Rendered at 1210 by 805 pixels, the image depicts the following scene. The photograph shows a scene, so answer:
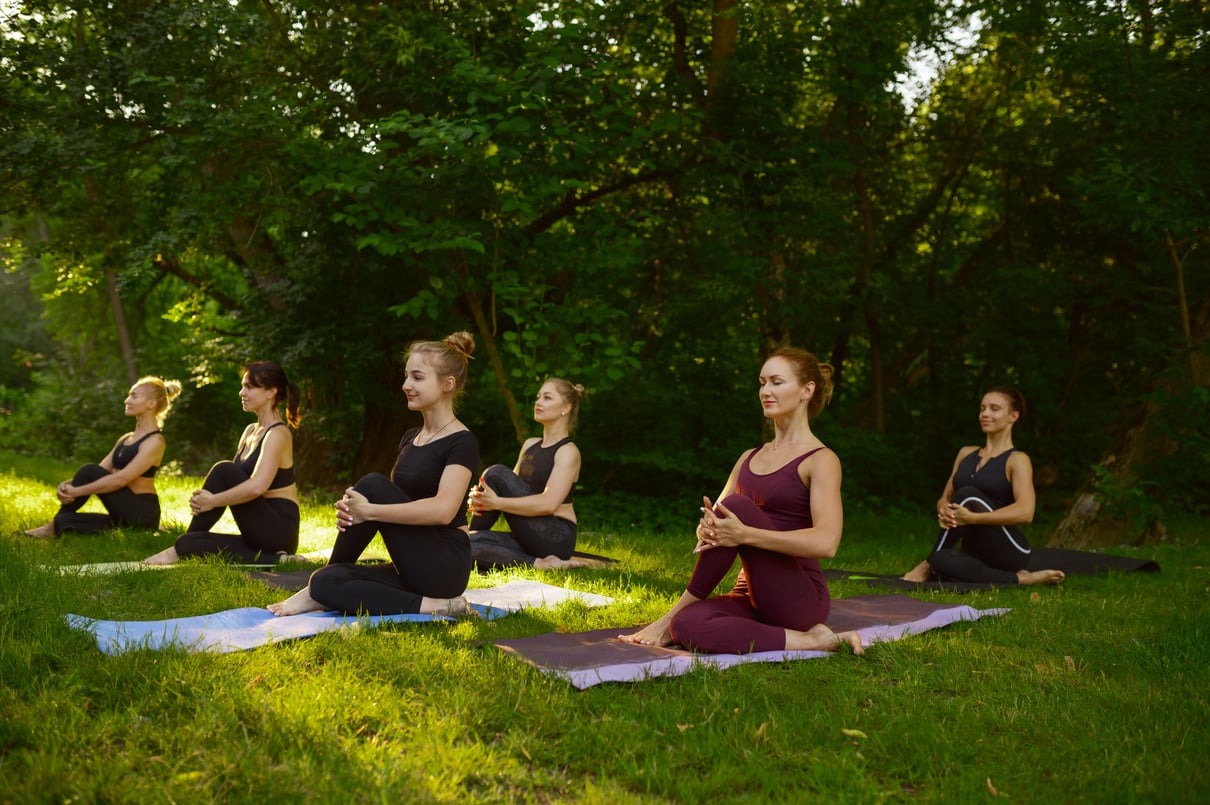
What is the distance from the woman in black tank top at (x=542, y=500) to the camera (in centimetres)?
716

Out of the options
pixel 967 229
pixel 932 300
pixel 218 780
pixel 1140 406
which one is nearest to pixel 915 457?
pixel 932 300

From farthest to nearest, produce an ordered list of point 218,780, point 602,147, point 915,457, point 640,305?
point 915,457 → point 640,305 → point 602,147 → point 218,780

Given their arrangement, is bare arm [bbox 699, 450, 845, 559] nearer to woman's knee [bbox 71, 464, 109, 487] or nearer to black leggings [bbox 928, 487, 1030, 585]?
black leggings [bbox 928, 487, 1030, 585]

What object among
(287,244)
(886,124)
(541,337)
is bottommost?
(541,337)

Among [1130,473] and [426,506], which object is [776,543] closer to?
[426,506]

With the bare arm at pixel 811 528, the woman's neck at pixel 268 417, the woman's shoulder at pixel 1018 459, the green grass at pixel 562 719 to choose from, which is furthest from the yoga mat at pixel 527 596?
the woman's shoulder at pixel 1018 459

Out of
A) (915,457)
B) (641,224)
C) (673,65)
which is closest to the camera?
(673,65)

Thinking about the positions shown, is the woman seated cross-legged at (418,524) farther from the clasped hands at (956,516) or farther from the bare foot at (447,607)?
the clasped hands at (956,516)

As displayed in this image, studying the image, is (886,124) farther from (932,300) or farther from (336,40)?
(336,40)

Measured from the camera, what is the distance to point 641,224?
1322 cm

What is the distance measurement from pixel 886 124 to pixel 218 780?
1305 centimetres

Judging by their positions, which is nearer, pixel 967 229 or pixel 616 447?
pixel 616 447

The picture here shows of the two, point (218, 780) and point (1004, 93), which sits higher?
point (1004, 93)

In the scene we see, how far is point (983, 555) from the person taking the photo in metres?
7.14
